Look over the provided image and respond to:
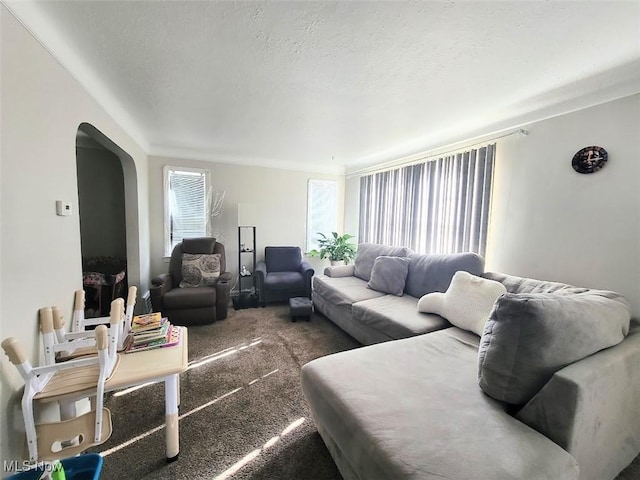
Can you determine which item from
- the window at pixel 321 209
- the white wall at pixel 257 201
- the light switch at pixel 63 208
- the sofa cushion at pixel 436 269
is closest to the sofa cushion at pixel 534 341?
the sofa cushion at pixel 436 269

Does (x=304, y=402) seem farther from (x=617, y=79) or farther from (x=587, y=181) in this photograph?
(x=617, y=79)

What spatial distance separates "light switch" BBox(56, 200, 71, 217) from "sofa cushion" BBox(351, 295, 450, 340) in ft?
7.75

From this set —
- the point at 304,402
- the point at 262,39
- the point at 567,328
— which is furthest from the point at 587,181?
the point at 304,402

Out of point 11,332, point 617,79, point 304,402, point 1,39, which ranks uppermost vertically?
point 617,79

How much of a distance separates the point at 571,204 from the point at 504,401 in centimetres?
184

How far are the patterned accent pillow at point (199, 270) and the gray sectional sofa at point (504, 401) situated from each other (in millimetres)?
2637

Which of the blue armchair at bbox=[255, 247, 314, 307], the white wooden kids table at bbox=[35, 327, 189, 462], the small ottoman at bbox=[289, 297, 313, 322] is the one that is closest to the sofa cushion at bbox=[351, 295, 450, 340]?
the small ottoman at bbox=[289, 297, 313, 322]

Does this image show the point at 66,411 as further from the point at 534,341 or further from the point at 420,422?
the point at 534,341

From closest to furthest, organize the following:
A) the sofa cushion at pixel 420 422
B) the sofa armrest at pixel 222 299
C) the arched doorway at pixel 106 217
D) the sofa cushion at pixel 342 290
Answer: the sofa cushion at pixel 420 422 → the sofa cushion at pixel 342 290 → the arched doorway at pixel 106 217 → the sofa armrest at pixel 222 299

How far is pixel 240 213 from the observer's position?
391cm

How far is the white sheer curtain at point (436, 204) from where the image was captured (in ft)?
9.00

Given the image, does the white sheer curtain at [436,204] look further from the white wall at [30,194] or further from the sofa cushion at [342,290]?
the white wall at [30,194]

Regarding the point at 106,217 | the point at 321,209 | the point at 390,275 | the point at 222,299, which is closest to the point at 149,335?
the point at 222,299

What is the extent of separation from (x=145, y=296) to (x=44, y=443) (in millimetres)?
2554
